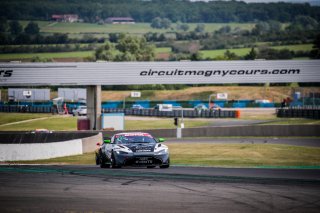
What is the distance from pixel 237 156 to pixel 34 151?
902 cm

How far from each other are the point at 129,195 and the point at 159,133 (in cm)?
3494

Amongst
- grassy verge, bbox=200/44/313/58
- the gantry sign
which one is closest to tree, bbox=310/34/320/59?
grassy verge, bbox=200/44/313/58

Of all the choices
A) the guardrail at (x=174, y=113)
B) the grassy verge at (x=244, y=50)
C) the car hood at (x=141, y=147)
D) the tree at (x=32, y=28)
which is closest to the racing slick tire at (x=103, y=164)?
the car hood at (x=141, y=147)

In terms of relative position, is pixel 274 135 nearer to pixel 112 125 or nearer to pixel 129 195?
pixel 112 125

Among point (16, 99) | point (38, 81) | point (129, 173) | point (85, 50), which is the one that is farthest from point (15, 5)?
point (129, 173)

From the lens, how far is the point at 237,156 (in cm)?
3175

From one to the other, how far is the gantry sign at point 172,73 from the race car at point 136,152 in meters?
35.6

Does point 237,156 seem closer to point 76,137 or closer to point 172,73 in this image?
point 76,137

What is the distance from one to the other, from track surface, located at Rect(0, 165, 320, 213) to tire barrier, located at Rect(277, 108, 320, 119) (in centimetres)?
4128

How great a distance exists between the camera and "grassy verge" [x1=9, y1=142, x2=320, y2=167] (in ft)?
89.9

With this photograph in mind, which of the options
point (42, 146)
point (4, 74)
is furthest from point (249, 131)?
point (42, 146)

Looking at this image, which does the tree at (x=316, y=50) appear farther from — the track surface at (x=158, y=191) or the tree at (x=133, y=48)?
the track surface at (x=158, y=191)

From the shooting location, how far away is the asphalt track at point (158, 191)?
12.5 m

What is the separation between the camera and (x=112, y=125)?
56281mm
